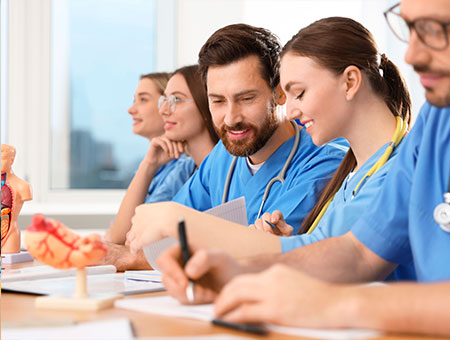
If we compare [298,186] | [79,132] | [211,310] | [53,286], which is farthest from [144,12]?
[211,310]

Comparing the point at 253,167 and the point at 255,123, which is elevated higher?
the point at 255,123

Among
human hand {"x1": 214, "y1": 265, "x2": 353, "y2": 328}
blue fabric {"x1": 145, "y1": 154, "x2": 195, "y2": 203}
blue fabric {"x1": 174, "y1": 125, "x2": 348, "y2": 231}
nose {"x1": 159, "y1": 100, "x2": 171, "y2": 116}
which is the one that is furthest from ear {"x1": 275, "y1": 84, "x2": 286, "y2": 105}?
human hand {"x1": 214, "y1": 265, "x2": 353, "y2": 328}

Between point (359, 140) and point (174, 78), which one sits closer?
point (359, 140)

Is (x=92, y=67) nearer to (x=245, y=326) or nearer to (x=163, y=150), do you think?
(x=163, y=150)

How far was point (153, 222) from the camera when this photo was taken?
3.18 feet

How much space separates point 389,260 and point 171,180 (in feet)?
5.48

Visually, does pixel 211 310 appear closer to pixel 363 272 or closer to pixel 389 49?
pixel 363 272

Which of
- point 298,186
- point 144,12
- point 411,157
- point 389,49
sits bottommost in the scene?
point 298,186

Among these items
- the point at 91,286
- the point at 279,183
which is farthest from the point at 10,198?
the point at 279,183

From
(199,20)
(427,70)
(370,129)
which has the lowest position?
(370,129)

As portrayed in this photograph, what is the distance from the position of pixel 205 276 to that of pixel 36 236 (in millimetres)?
249

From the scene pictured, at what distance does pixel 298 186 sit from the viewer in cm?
165

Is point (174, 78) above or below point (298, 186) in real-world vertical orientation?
above

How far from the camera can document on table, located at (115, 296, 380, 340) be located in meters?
0.65
